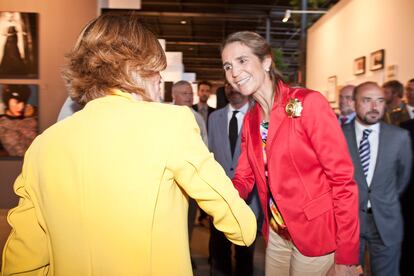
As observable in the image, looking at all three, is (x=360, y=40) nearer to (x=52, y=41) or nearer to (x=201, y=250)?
(x=201, y=250)

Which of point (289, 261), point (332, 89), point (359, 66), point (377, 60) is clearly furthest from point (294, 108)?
point (332, 89)

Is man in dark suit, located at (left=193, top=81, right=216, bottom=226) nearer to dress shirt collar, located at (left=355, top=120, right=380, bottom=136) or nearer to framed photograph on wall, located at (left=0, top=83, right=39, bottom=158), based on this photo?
framed photograph on wall, located at (left=0, top=83, right=39, bottom=158)

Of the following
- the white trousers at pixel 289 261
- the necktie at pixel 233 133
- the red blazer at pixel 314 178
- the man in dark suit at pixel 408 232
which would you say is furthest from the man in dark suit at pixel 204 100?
the red blazer at pixel 314 178

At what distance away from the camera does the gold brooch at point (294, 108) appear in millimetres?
1892

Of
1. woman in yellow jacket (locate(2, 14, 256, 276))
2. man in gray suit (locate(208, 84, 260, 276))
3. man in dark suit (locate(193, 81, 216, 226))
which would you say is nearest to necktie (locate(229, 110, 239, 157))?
man in gray suit (locate(208, 84, 260, 276))

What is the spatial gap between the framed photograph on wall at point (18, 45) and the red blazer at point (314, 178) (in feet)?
11.9

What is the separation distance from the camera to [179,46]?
86.1 ft

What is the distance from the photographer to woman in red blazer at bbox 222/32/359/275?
1.82 m

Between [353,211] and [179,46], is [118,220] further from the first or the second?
[179,46]

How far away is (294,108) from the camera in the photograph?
6.24ft

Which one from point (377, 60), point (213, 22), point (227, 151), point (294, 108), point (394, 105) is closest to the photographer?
point (294, 108)

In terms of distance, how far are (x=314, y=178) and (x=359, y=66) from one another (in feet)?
21.9

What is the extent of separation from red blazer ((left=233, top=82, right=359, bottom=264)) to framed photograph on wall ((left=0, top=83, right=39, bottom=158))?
140 inches

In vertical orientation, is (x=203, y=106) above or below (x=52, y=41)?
below
